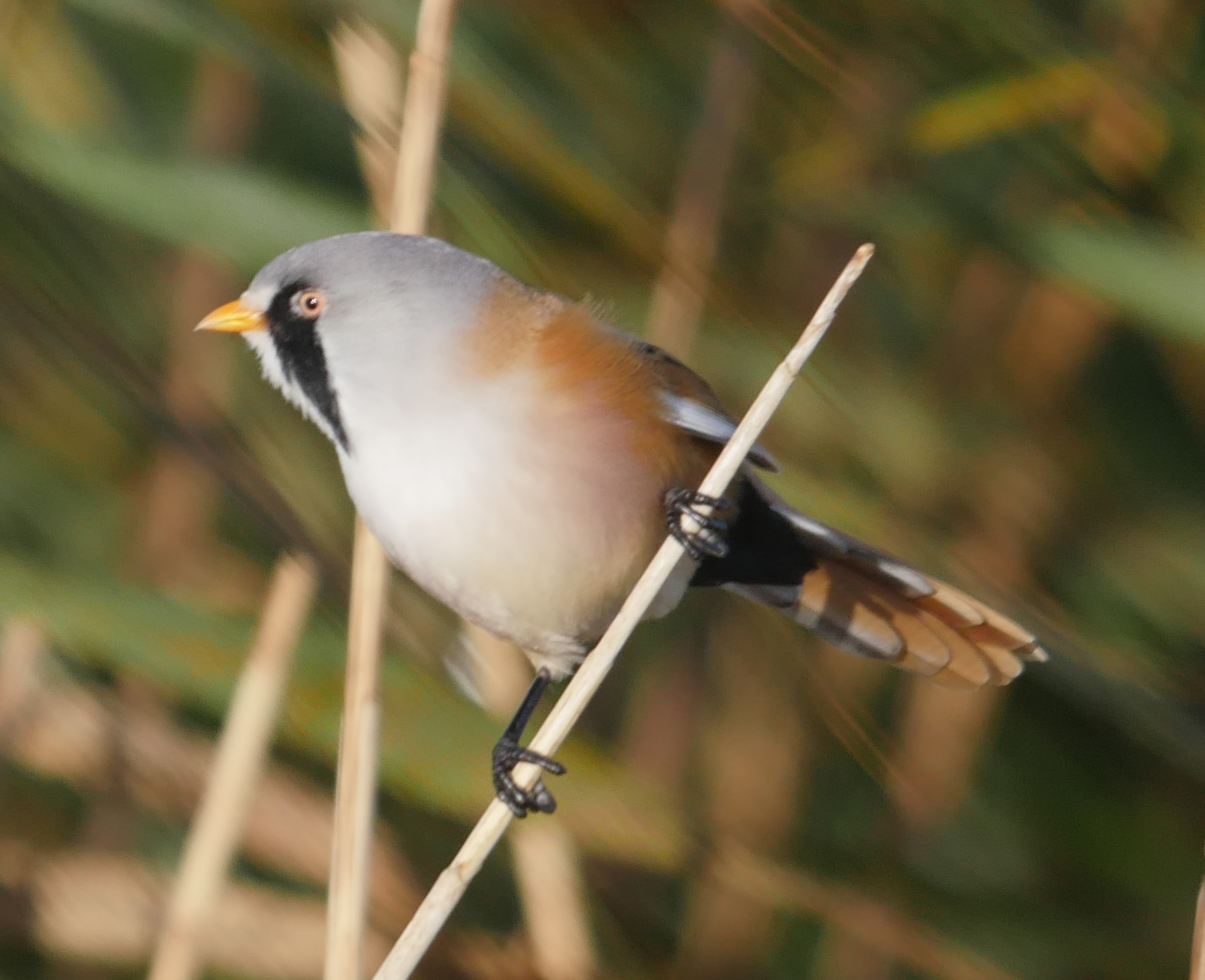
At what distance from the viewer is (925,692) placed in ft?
8.21

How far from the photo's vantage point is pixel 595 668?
1.32 m

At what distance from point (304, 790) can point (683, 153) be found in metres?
1.19

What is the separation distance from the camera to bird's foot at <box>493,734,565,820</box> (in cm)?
156

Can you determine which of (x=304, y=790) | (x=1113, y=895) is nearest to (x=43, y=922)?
(x=304, y=790)

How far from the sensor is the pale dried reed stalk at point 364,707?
4.55 ft

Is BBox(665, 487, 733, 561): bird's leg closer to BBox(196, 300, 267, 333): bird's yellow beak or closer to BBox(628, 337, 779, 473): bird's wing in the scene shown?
BBox(628, 337, 779, 473): bird's wing

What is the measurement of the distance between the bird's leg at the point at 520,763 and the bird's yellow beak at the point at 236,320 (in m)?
0.57

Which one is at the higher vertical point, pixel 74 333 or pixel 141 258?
pixel 141 258

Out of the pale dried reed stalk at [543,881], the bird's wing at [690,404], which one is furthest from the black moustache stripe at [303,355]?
the pale dried reed stalk at [543,881]

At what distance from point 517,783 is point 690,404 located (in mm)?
487

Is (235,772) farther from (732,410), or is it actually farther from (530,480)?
(732,410)

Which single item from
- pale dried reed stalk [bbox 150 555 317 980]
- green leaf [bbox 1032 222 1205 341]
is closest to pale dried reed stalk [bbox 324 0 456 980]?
pale dried reed stalk [bbox 150 555 317 980]

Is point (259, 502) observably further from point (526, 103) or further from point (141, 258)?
point (141, 258)

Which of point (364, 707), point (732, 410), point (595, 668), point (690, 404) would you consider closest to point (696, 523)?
point (690, 404)
